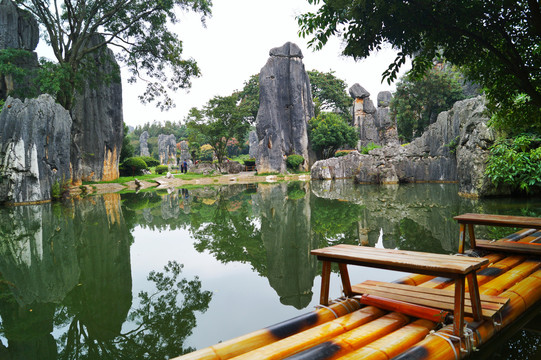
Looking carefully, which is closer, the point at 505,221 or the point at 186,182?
the point at 505,221

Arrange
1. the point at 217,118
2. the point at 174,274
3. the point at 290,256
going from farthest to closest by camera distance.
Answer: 1. the point at 217,118
2. the point at 290,256
3. the point at 174,274

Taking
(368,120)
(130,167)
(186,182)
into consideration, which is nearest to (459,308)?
(186,182)

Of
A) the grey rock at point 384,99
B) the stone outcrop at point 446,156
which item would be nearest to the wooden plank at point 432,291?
the stone outcrop at point 446,156

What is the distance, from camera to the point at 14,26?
18578mm

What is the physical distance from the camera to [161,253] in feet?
17.1

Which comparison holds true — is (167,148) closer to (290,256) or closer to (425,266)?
(290,256)

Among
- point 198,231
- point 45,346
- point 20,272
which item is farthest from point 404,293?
point 198,231

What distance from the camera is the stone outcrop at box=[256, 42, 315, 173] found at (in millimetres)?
30062

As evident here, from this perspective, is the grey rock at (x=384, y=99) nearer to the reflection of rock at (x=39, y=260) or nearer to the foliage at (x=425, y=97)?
the foliage at (x=425, y=97)


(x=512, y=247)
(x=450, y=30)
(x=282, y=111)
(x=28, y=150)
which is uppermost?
(x=282, y=111)

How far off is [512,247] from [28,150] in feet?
52.6

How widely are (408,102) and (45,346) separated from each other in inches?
1105

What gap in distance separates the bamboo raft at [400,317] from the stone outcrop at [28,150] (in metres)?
15.1

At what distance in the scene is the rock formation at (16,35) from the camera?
1827 cm
